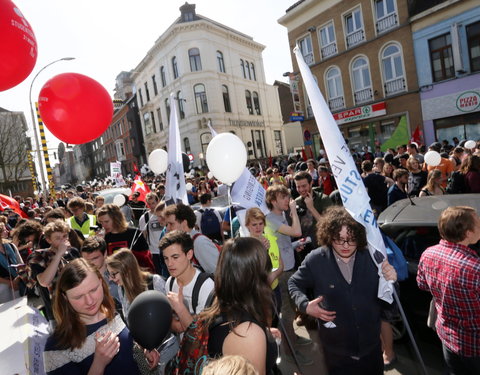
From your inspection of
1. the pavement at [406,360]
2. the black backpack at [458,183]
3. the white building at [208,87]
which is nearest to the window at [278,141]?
the white building at [208,87]

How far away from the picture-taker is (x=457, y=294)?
214cm

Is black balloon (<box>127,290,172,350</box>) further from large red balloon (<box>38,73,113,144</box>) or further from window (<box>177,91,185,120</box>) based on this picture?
window (<box>177,91,185,120</box>)

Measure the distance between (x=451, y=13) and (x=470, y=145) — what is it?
9.31 metres

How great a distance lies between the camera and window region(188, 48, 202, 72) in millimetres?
28812

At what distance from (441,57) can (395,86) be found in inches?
94.7

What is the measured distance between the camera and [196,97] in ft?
95.6

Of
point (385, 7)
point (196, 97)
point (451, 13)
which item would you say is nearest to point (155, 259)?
point (451, 13)

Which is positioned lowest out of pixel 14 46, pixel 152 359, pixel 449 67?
pixel 152 359

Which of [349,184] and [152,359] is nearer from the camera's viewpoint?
[152,359]

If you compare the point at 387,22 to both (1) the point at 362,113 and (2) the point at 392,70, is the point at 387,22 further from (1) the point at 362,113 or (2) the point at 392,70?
(1) the point at 362,113

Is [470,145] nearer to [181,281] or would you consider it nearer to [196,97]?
[181,281]

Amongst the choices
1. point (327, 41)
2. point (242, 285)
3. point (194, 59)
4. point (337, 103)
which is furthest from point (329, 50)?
point (242, 285)

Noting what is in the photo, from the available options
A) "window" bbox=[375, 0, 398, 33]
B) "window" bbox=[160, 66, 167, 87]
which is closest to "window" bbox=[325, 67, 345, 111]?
"window" bbox=[375, 0, 398, 33]

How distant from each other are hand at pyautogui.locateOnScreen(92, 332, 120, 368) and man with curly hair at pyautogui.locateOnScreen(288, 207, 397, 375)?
4.33 ft
